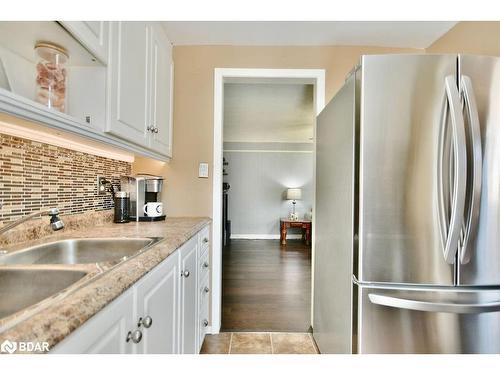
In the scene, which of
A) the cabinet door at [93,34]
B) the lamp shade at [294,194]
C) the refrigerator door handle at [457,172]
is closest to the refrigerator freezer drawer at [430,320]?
the refrigerator door handle at [457,172]

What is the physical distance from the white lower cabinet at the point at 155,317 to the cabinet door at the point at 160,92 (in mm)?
760

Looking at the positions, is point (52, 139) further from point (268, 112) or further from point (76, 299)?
point (268, 112)

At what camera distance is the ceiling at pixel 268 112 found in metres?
3.48

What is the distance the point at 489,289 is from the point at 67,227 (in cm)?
200

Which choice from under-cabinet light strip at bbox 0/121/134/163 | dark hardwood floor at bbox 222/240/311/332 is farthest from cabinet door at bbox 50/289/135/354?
dark hardwood floor at bbox 222/240/311/332

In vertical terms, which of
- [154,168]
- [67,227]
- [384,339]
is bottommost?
[384,339]

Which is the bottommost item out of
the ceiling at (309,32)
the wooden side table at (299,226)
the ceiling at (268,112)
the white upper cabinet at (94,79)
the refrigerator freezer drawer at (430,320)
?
the wooden side table at (299,226)

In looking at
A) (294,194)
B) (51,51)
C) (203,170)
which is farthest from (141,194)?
(294,194)

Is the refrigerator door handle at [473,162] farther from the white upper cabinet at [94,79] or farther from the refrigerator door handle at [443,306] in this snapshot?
the white upper cabinet at [94,79]

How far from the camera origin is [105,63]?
3.84 ft

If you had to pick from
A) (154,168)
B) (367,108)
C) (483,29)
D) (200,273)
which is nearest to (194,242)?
(200,273)

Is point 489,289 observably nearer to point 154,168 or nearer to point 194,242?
point 194,242

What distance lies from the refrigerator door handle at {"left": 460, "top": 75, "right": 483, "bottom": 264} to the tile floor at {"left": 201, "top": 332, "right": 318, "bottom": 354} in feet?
4.28
